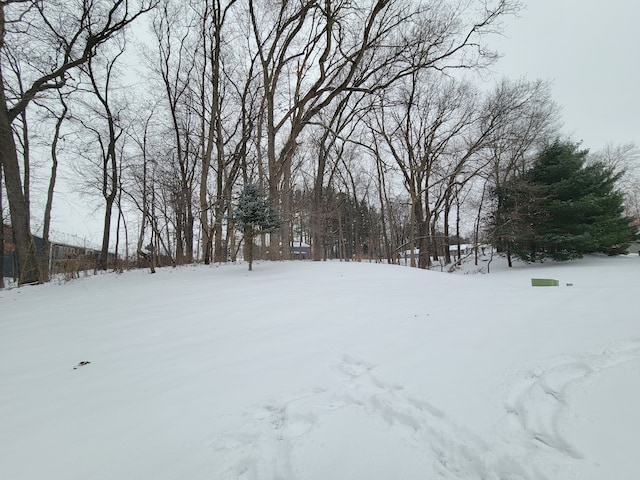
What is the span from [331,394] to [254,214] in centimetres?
641

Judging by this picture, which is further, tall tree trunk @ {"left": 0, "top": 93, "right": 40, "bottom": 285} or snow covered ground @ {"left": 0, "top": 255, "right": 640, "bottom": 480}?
tall tree trunk @ {"left": 0, "top": 93, "right": 40, "bottom": 285}

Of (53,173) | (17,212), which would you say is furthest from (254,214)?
(53,173)

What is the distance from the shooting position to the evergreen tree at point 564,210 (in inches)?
528

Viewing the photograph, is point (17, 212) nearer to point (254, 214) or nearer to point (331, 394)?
point (254, 214)

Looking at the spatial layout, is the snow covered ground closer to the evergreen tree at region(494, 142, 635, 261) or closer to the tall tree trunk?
the tall tree trunk

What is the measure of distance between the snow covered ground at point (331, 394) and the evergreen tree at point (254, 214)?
14.0 ft

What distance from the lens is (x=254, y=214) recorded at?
7.75 meters

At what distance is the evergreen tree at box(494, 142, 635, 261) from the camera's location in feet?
44.0


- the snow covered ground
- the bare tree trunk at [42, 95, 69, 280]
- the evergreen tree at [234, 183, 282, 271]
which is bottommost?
the snow covered ground

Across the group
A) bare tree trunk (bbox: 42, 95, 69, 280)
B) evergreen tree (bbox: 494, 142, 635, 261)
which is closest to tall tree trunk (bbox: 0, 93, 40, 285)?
bare tree trunk (bbox: 42, 95, 69, 280)

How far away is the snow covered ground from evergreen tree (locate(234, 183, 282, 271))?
427cm

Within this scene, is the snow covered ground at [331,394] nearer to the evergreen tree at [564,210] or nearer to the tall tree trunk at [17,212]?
the tall tree trunk at [17,212]

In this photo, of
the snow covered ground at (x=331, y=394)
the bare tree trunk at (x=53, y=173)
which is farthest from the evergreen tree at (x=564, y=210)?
the bare tree trunk at (x=53, y=173)

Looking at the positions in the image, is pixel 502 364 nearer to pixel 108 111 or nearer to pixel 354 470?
pixel 354 470
